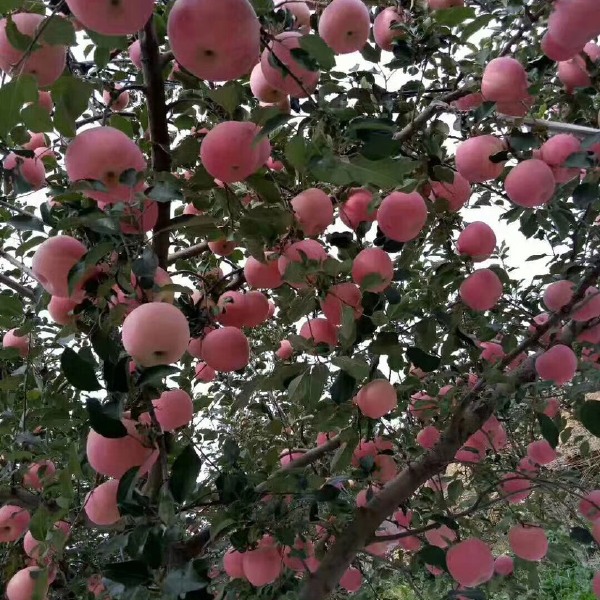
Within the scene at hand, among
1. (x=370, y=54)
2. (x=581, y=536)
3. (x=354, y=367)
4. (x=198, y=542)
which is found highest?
(x=370, y=54)

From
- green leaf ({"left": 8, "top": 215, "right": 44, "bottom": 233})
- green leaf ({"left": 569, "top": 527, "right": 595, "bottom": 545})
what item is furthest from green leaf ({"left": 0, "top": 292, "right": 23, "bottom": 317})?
green leaf ({"left": 569, "top": 527, "right": 595, "bottom": 545})

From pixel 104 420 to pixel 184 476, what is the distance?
0.51ft

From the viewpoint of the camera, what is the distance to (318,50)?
818 mm

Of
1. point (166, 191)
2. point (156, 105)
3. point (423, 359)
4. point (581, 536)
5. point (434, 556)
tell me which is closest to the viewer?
point (166, 191)

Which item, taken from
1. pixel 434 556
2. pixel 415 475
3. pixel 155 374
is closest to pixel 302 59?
pixel 155 374

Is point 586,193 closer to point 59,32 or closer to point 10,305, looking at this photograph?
point 59,32

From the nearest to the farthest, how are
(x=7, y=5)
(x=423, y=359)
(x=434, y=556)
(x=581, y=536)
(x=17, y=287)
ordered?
(x=7, y=5), (x=423, y=359), (x=17, y=287), (x=434, y=556), (x=581, y=536)

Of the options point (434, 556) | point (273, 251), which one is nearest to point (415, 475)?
point (434, 556)

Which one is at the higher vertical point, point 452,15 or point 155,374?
point 452,15

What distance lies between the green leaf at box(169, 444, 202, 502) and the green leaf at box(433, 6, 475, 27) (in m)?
0.94

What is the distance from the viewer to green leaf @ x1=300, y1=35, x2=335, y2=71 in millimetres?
816

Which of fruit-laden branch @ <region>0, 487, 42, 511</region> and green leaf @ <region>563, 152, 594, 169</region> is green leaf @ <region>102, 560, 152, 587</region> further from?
green leaf @ <region>563, 152, 594, 169</region>

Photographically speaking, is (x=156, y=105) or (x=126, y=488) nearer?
(x=126, y=488)

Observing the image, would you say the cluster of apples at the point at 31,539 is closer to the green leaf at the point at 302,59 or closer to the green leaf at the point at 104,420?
the green leaf at the point at 104,420
